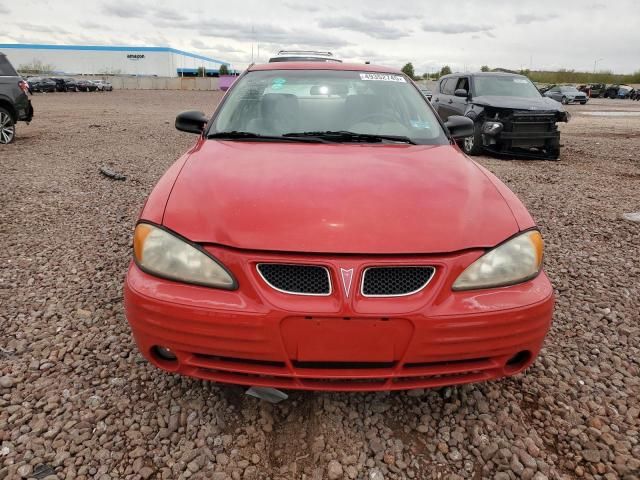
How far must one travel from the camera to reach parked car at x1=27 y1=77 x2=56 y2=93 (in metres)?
41.8

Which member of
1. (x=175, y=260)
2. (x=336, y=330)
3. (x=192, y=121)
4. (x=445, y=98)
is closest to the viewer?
(x=336, y=330)

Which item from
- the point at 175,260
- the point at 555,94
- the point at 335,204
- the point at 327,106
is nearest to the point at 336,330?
the point at 335,204

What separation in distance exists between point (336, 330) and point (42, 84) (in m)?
50.3

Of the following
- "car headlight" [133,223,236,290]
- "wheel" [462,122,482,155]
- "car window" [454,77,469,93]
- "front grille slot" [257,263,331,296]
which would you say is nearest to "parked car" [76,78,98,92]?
"car window" [454,77,469,93]

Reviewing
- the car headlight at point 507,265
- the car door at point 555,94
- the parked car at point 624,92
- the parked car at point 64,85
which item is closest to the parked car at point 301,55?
the car headlight at point 507,265

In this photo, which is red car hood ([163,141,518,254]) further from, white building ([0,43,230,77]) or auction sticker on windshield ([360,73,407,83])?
white building ([0,43,230,77])

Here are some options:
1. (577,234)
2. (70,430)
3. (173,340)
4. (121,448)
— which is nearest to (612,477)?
(173,340)

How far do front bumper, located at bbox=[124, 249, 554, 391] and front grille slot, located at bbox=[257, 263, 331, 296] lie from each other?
3cm

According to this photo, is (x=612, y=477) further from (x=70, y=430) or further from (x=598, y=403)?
(x=70, y=430)

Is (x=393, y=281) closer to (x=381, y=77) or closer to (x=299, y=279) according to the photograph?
(x=299, y=279)

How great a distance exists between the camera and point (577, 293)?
10.9 ft

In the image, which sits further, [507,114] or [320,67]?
[507,114]

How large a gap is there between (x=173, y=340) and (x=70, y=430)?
0.68m

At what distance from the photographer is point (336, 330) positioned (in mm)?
1617
